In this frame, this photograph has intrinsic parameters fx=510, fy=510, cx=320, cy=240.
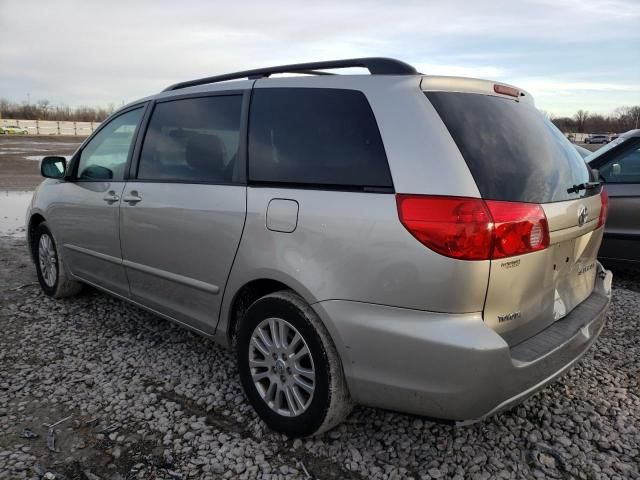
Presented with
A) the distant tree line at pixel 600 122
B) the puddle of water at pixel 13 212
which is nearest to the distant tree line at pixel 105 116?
the distant tree line at pixel 600 122

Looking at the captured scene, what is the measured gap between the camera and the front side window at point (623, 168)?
16.6ft

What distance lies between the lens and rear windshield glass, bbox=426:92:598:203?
210 cm

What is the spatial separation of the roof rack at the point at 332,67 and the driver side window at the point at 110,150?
25.8 inches

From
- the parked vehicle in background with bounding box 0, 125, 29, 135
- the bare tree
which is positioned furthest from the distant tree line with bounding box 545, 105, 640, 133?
the parked vehicle in background with bounding box 0, 125, 29, 135

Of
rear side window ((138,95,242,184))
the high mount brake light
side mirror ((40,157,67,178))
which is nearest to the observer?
the high mount brake light

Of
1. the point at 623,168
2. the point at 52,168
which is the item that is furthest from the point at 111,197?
the point at 623,168

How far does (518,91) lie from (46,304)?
4.11 metres

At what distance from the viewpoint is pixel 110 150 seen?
3887 mm

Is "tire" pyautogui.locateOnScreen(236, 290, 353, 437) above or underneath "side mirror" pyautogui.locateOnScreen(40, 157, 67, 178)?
underneath

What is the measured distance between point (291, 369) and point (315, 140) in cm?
112

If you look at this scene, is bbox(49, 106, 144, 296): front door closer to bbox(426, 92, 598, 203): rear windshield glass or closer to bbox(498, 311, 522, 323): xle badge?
bbox(426, 92, 598, 203): rear windshield glass

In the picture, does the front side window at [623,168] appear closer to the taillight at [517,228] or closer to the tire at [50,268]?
the taillight at [517,228]

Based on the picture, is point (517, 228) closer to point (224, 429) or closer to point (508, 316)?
point (508, 316)

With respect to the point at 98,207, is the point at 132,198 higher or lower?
higher
